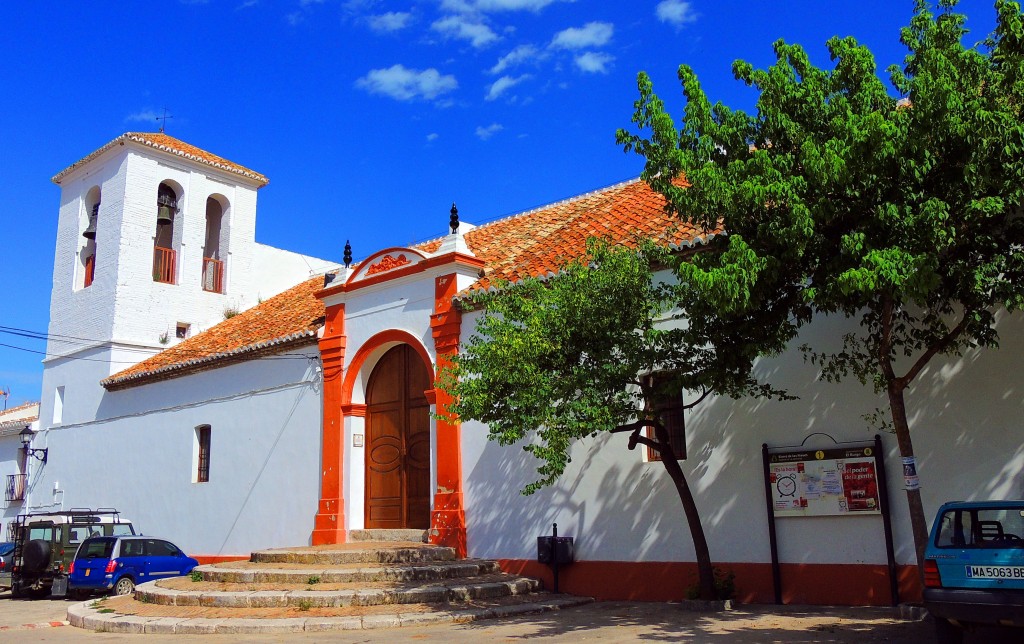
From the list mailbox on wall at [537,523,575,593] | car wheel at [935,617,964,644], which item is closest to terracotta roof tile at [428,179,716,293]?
mailbox on wall at [537,523,575,593]

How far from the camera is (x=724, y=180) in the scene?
8750 mm

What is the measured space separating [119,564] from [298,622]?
22.7 ft

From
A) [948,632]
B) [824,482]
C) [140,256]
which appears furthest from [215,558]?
[948,632]

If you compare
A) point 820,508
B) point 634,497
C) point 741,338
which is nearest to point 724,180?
point 741,338

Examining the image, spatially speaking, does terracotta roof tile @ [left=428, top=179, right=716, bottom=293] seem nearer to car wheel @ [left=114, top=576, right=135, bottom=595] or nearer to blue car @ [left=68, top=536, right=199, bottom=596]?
blue car @ [left=68, top=536, right=199, bottom=596]

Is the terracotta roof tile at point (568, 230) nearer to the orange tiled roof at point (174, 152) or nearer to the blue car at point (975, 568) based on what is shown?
the blue car at point (975, 568)

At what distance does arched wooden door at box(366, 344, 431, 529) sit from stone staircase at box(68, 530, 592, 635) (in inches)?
58.8

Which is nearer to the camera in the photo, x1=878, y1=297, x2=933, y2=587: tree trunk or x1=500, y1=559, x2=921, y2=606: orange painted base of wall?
x1=878, y1=297, x2=933, y2=587: tree trunk

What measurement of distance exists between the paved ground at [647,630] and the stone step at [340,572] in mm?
1971

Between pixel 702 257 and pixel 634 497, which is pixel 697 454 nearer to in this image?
pixel 634 497

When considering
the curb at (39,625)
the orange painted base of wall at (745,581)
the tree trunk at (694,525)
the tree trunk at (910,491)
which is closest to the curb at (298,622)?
the orange painted base of wall at (745,581)

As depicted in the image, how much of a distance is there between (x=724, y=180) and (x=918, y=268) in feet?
6.65

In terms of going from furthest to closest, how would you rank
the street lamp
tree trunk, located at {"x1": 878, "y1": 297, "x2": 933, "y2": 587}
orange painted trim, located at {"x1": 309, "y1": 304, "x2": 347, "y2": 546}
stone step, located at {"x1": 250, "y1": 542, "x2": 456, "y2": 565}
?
the street lamp < orange painted trim, located at {"x1": 309, "y1": 304, "x2": 347, "y2": 546} < stone step, located at {"x1": 250, "y1": 542, "x2": 456, "y2": 565} < tree trunk, located at {"x1": 878, "y1": 297, "x2": 933, "y2": 587}

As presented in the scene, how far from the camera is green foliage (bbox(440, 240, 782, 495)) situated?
9.77m
